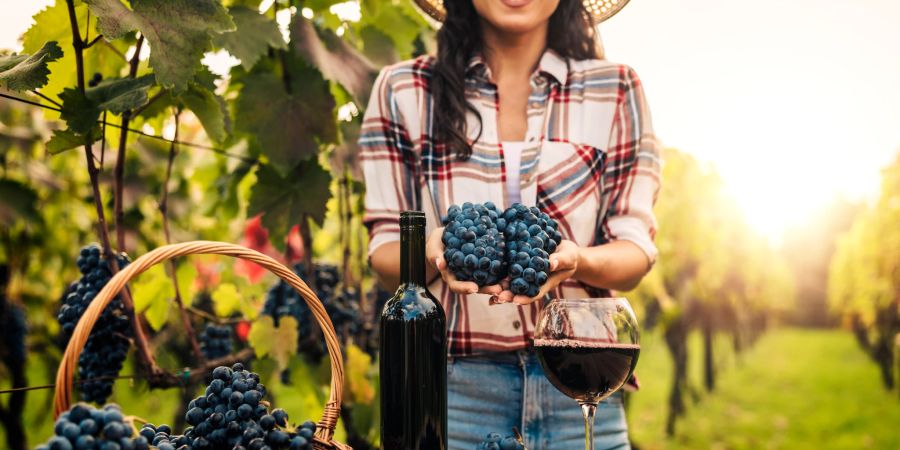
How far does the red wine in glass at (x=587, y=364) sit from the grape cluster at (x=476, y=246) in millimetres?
150

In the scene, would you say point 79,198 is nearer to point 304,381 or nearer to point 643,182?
point 304,381

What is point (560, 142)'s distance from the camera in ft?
6.18

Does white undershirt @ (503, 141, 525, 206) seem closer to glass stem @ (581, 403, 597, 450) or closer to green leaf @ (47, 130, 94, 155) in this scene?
glass stem @ (581, 403, 597, 450)

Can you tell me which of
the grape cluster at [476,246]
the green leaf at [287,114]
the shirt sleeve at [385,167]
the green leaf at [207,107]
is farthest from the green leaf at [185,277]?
the grape cluster at [476,246]

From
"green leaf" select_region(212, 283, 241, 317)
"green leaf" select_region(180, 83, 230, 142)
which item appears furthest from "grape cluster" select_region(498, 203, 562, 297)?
A: "green leaf" select_region(212, 283, 241, 317)

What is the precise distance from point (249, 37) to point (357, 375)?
1.19 metres

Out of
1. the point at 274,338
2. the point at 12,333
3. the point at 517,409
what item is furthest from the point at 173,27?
the point at 12,333

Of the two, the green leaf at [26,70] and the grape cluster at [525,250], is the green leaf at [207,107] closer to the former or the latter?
the green leaf at [26,70]

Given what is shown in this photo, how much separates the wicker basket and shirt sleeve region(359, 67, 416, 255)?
46cm

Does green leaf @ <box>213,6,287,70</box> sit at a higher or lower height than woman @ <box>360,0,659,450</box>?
higher

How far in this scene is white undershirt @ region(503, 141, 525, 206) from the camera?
186 centimetres

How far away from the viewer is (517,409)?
1.78m

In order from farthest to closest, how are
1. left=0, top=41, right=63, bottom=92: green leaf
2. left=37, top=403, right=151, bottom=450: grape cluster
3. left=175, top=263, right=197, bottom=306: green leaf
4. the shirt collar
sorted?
left=175, top=263, right=197, bottom=306: green leaf, the shirt collar, left=0, top=41, right=63, bottom=92: green leaf, left=37, top=403, right=151, bottom=450: grape cluster

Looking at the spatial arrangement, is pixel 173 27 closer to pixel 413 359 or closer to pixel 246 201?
pixel 413 359
